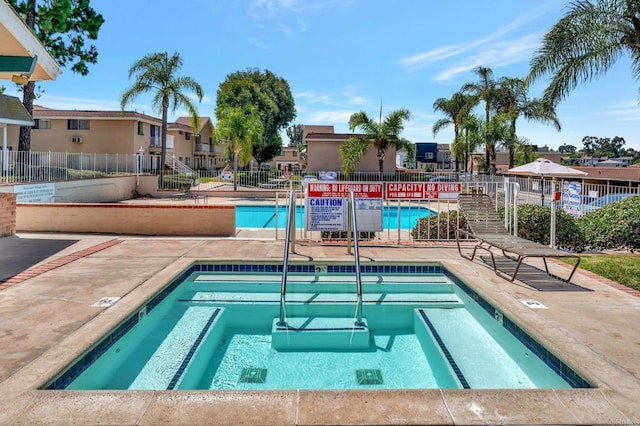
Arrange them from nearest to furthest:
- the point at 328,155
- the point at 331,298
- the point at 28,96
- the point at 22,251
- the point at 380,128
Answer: the point at 331,298, the point at 22,251, the point at 28,96, the point at 380,128, the point at 328,155

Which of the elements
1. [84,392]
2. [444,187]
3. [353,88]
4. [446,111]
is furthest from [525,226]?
[446,111]

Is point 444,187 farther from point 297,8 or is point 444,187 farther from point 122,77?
point 122,77

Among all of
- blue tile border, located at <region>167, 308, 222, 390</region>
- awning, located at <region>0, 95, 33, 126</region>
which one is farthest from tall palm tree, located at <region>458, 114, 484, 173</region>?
blue tile border, located at <region>167, 308, 222, 390</region>

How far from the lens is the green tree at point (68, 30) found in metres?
21.4

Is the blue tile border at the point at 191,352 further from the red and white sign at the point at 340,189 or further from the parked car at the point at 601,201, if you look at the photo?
the parked car at the point at 601,201

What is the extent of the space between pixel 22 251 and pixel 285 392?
7.62m

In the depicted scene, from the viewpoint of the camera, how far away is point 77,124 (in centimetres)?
3416

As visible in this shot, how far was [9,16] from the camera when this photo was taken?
6184 mm

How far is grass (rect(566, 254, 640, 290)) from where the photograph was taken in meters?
6.77

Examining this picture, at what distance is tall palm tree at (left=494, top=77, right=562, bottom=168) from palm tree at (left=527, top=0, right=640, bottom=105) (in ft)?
61.7

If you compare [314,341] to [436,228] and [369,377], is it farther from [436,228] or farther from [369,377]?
[436,228]

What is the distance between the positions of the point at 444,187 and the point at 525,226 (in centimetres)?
206

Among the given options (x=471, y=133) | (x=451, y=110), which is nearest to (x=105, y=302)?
(x=471, y=133)

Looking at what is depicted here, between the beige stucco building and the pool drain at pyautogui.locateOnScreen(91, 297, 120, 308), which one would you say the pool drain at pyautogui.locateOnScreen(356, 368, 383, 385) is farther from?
the beige stucco building
